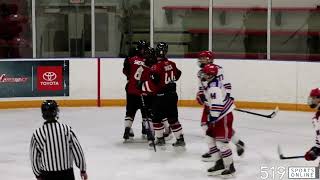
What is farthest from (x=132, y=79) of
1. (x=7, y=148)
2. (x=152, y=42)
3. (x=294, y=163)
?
(x=152, y=42)

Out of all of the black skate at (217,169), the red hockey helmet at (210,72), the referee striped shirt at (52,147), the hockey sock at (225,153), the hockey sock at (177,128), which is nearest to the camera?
the referee striped shirt at (52,147)

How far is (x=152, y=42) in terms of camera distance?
1180 centimetres

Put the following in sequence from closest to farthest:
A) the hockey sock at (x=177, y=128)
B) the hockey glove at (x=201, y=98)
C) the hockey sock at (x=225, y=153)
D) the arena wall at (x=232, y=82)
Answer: the hockey sock at (x=225, y=153)
the hockey glove at (x=201, y=98)
the hockey sock at (x=177, y=128)
the arena wall at (x=232, y=82)

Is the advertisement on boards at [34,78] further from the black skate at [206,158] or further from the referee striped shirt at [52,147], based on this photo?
the referee striped shirt at [52,147]

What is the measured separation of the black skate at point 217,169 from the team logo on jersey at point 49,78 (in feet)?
16.9

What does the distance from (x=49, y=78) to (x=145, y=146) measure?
367cm

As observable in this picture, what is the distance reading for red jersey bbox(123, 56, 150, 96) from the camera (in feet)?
23.6

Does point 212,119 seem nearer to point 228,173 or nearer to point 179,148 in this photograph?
point 228,173

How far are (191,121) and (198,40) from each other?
10.6ft

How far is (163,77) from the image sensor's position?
22.2ft

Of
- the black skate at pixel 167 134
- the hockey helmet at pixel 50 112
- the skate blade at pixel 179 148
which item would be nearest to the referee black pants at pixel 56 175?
the hockey helmet at pixel 50 112

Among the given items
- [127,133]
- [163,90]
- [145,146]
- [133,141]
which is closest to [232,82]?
[133,141]

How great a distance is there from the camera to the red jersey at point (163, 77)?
22.1 ft

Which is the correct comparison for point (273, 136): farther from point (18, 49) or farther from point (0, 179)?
point (18, 49)
